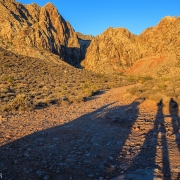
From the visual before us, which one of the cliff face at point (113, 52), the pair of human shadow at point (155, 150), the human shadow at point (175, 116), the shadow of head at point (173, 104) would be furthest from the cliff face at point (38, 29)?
the pair of human shadow at point (155, 150)

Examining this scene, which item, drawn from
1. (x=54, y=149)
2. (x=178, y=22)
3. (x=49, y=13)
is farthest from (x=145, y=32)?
(x=54, y=149)

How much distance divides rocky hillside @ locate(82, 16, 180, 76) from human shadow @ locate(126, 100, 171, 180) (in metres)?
51.2

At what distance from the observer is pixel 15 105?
42.5 ft

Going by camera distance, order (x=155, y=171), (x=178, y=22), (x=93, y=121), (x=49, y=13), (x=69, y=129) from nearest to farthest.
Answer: (x=155, y=171)
(x=69, y=129)
(x=93, y=121)
(x=178, y=22)
(x=49, y=13)

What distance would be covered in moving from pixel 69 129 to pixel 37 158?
289 cm

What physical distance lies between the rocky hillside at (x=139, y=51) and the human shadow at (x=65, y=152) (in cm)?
5143

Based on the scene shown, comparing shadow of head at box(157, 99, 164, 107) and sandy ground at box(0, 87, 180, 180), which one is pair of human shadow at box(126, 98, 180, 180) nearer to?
sandy ground at box(0, 87, 180, 180)

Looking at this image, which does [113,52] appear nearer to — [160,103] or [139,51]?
[139,51]

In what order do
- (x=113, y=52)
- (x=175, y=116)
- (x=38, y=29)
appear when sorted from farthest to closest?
(x=113, y=52) → (x=38, y=29) → (x=175, y=116)

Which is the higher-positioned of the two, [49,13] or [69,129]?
[49,13]

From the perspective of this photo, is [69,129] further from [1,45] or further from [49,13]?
[49,13]

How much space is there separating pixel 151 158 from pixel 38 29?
67584 millimetres

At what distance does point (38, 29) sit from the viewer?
6738 centimetres

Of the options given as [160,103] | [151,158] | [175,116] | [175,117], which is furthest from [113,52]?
[151,158]
